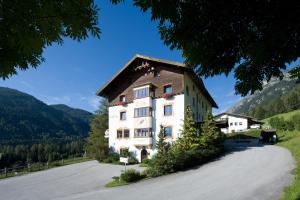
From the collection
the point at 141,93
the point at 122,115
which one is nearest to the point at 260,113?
the point at 122,115

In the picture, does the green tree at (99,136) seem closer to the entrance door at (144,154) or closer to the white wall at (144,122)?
the white wall at (144,122)

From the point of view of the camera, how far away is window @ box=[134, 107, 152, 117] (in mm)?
36312

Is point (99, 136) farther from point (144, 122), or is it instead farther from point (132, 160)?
point (144, 122)

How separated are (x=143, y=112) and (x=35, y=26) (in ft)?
114

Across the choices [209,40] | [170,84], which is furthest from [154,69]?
[209,40]

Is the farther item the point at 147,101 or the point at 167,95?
the point at 147,101

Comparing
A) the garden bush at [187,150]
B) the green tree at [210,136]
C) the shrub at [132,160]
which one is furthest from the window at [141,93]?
the green tree at [210,136]

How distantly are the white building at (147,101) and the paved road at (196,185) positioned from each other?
29.7 feet

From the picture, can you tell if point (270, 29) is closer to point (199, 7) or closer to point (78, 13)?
point (199, 7)

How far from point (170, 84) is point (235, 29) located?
1273 inches

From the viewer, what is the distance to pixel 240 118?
9044 cm

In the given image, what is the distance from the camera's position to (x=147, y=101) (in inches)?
1432

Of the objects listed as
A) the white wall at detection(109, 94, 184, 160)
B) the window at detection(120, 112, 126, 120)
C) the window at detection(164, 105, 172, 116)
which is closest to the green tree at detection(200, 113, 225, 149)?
the white wall at detection(109, 94, 184, 160)

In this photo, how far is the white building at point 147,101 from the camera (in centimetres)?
3475
